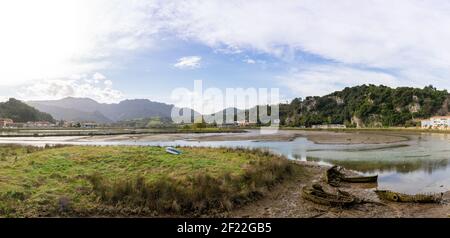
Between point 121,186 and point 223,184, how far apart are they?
3885mm

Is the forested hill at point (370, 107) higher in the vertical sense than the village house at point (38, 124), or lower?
higher

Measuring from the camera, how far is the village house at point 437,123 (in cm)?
7862

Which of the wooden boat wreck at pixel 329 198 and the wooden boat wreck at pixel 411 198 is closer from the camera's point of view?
the wooden boat wreck at pixel 329 198

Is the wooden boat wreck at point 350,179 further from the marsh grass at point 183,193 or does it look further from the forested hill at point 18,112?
the forested hill at point 18,112

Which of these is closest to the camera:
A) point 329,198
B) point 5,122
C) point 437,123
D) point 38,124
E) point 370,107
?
point 329,198

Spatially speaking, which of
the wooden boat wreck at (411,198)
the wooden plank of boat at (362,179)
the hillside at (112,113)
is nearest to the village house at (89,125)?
the hillside at (112,113)

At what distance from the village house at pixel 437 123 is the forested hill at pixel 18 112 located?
91.8 m

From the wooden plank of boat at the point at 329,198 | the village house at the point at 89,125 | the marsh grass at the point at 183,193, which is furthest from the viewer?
the village house at the point at 89,125

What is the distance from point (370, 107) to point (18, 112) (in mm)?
92817

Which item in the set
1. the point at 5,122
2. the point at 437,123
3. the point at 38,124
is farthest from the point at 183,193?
the point at 437,123

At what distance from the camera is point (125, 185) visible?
1196cm

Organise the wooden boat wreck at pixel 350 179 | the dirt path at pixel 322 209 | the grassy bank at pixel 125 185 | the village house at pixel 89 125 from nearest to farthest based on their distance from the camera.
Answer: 1. the grassy bank at pixel 125 185
2. the dirt path at pixel 322 209
3. the wooden boat wreck at pixel 350 179
4. the village house at pixel 89 125

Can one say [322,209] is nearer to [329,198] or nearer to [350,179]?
[329,198]

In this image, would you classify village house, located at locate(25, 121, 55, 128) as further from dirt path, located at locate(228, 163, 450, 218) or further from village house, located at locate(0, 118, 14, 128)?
dirt path, located at locate(228, 163, 450, 218)
